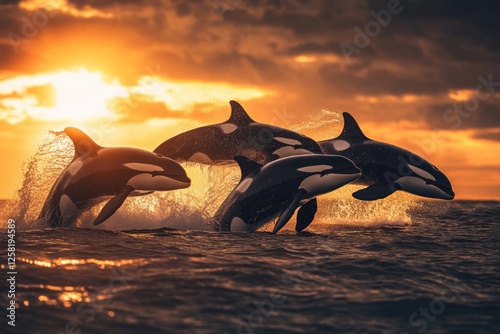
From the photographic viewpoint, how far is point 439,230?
16859mm

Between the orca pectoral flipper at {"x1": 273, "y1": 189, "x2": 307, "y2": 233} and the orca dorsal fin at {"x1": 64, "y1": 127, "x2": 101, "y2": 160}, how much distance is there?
4519 millimetres

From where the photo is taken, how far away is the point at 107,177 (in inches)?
547

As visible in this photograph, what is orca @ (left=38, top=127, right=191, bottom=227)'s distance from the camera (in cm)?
1380

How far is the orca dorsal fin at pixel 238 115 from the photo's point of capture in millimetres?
16594

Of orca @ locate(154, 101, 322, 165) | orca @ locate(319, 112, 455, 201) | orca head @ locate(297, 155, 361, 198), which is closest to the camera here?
orca head @ locate(297, 155, 361, 198)

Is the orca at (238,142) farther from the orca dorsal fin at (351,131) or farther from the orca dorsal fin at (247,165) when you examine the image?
the orca dorsal fin at (247,165)

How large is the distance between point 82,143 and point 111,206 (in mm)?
1936

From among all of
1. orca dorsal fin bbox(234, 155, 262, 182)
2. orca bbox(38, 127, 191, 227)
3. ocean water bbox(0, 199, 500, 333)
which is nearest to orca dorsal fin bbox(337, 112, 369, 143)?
orca dorsal fin bbox(234, 155, 262, 182)

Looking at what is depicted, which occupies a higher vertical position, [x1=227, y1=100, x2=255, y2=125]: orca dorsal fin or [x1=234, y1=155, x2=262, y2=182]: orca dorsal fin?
[x1=227, y1=100, x2=255, y2=125]: orca dorsal fin

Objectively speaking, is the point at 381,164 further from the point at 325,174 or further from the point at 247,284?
the point at 247,284

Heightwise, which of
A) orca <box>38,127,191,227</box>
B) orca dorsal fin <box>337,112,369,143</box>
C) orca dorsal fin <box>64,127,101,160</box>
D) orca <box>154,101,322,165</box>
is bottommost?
orca <box>38,127,191,227</box>

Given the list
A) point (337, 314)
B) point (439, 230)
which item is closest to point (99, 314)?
point (337, 314)

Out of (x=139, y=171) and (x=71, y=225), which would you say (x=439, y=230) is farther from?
(x=71, y=225)

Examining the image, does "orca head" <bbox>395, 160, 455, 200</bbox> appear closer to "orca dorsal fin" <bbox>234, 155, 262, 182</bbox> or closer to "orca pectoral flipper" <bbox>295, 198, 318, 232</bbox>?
"orca pectoral flipper" <bbox>295, 198, 318, 232</bbox>
